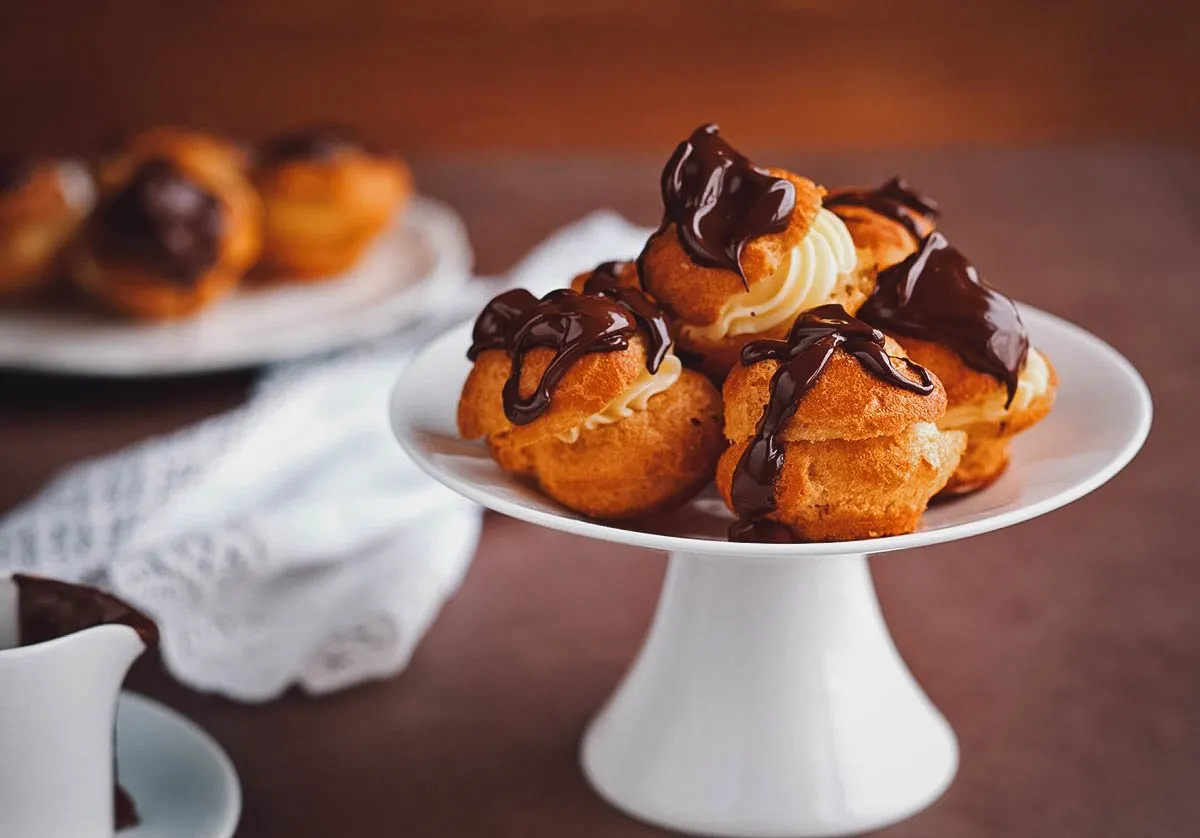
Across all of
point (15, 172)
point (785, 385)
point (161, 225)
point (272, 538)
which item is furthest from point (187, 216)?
point (785, 385)

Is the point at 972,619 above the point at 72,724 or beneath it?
beneath

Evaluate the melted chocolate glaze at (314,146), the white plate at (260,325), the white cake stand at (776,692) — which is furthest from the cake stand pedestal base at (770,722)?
the melted chocolate glaze at (314,146)

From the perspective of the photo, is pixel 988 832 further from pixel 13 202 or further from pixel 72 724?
pixel 13 202

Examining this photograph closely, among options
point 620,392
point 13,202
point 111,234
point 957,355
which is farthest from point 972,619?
point 13,202

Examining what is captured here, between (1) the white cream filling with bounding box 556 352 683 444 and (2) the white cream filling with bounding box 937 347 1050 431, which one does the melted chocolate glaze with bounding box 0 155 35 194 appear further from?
(2) the white cream filling with bounding box 937 347 1050 431

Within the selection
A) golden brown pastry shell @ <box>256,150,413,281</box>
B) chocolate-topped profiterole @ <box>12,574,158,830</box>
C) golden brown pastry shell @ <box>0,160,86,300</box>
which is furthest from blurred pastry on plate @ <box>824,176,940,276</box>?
golden brown pastry shell @ <box>0,160,86,300</box>

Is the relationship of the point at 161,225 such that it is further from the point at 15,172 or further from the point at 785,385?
the point at 785,385
